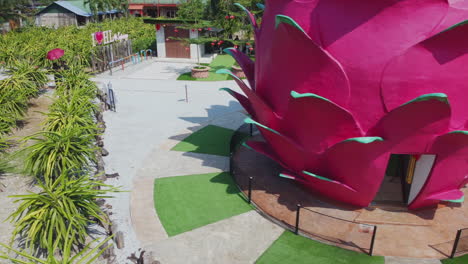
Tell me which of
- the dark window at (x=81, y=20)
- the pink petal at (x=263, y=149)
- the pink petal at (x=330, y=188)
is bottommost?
the pink petal at (x=330, y=188)

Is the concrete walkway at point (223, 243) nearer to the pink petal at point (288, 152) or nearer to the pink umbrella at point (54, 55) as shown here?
the pink petal at point (288, 152)

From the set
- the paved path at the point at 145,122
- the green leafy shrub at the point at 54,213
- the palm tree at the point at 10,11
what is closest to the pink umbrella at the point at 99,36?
the paved path at the point at 145,122

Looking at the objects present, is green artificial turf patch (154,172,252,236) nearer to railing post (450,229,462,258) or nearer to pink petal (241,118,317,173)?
pink petal (241,118,317,173)

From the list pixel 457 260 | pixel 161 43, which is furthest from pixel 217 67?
pixel 457 260

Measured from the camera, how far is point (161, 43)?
1229 inches

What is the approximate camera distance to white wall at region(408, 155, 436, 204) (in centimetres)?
774

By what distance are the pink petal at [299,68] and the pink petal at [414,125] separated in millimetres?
982

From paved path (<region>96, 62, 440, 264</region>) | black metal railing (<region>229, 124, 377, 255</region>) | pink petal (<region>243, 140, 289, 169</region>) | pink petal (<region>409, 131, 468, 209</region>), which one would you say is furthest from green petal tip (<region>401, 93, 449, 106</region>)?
pink petal (<region>243, 140, 289, 169</region>)

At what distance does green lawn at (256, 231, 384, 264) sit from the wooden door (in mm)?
25160

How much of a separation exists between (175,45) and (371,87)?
26.4 m

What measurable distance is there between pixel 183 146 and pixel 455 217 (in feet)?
29.5

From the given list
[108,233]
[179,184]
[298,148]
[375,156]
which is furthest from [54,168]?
[375,156]

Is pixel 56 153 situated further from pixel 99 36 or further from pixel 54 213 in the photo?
pixel 99 36

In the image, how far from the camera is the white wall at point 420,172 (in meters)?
7.74
